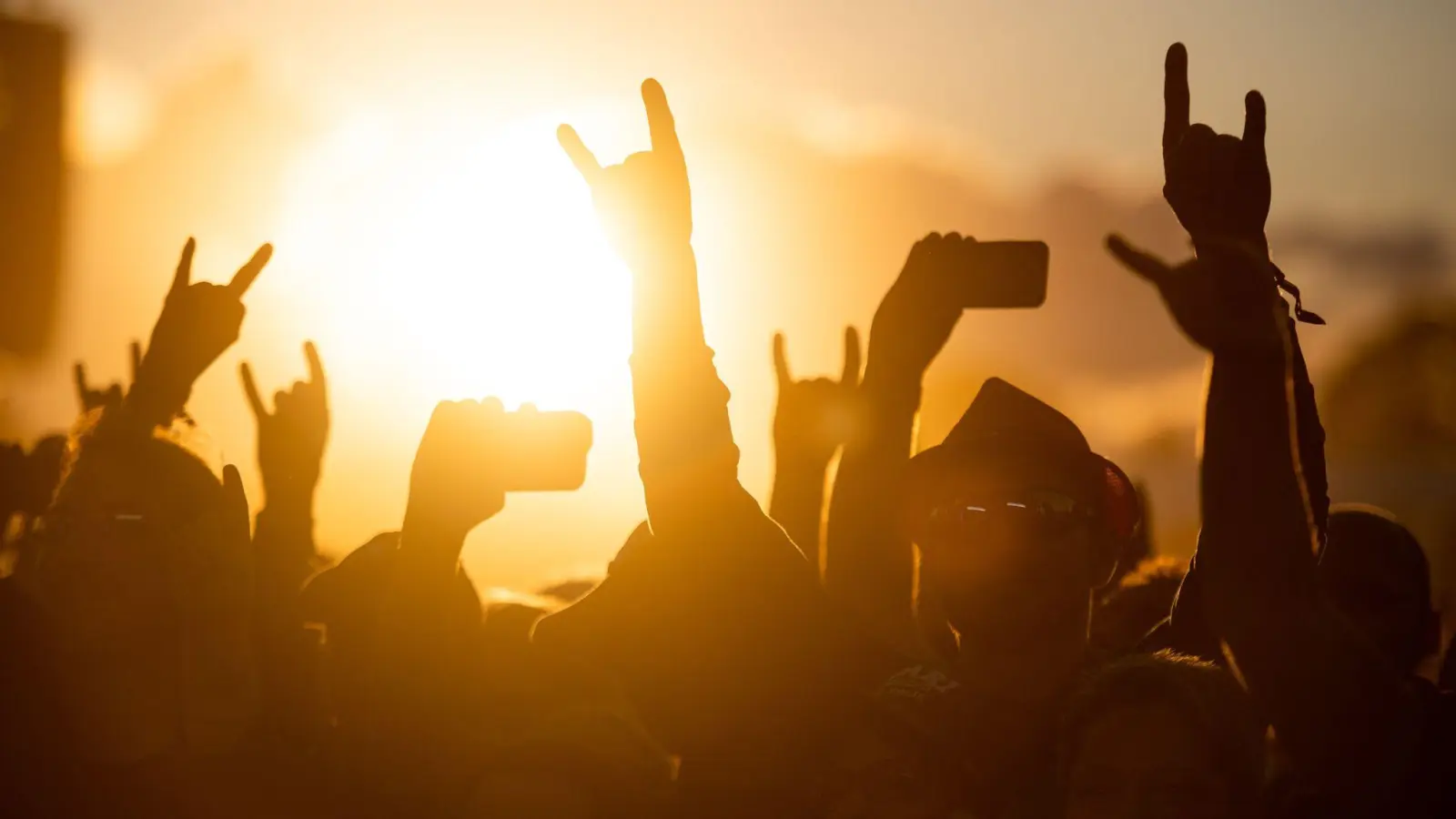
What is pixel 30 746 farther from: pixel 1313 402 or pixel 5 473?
pixel 1313 402

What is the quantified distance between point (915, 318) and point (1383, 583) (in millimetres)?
1816

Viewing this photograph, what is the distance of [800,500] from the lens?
566 centimetres

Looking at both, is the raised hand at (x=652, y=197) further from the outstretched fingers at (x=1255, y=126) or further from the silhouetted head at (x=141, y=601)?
the silhouetted head at (x=141, y=601)

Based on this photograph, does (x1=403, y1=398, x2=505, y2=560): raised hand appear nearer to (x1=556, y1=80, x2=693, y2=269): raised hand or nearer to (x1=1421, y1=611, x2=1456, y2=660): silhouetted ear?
(x1=556, y1=80, x2=693, y2=269): raised hand

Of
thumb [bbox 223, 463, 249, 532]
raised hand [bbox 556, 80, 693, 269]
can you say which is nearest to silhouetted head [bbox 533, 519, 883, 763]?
raised hand [bbox 556, 80, 693, 269]

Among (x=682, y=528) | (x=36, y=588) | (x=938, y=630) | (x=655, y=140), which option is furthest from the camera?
(x=36, y=588)

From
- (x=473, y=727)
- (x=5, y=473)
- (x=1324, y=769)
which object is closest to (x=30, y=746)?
(x=473, y=727)

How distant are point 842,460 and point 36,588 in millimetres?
2943

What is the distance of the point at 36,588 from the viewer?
4.77 meters

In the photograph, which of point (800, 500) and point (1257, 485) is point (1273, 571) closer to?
point (1257, 485)

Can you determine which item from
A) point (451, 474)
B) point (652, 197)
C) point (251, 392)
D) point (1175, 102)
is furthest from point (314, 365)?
point (1175, 102)

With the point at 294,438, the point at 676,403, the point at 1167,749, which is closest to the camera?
the point at 1167,749

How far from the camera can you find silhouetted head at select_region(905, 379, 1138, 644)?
11.7 ft

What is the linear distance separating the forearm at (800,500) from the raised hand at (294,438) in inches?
92.9
